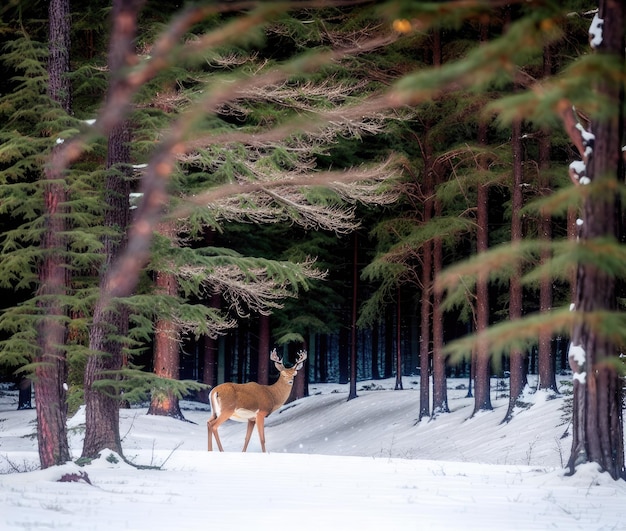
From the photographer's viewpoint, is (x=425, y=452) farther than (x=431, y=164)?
No

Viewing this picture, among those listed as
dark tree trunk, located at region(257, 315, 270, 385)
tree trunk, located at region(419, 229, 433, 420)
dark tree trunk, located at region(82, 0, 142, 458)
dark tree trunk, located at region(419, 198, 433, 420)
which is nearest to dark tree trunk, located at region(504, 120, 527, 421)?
dark tree trunk, located at region(419, 198, 433, 420)

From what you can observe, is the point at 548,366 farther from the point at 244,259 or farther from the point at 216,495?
the point at 216,495

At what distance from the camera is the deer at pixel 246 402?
17.3 meters

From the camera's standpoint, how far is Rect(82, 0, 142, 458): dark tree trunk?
11711 mm

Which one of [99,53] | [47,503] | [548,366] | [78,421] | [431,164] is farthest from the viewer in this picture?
[431,164]

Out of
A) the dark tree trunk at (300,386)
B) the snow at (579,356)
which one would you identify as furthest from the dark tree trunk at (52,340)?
the dark tree trunk at (300,386)

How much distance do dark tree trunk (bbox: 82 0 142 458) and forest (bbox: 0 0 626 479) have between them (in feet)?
0.09

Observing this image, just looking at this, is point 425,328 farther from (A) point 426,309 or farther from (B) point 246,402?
(B) point 246,402

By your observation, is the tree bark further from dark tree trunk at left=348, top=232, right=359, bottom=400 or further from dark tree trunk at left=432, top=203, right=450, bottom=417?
dark tree trunk at left=348, top=232, right=359, bottom=400

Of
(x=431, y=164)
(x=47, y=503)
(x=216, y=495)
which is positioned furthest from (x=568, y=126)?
(x=431, y=164)

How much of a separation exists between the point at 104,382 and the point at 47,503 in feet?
11.4

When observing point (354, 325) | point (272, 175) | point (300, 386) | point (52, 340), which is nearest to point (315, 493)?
point (52, 340)

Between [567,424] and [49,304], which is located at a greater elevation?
[49,304]

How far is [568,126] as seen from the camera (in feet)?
29.0
